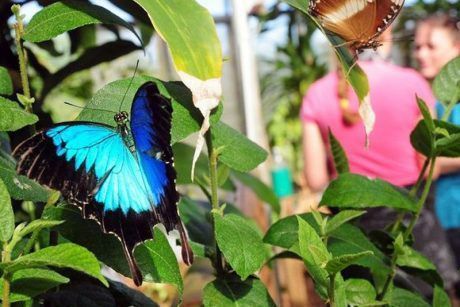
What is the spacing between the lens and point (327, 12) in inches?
26.3

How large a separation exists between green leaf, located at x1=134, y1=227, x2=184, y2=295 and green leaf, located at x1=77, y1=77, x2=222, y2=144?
0.09 m

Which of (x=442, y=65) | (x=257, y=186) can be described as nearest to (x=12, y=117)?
(x=257, y=186)

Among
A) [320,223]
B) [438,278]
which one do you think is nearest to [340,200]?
[320,223]

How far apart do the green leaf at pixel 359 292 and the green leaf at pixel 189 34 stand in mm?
272

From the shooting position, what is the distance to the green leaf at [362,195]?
685 mm

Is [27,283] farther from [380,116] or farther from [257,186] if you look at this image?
[380,116]

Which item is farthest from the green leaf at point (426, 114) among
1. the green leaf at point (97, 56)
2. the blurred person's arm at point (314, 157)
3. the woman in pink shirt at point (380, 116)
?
the blurred person's arm at point (314, 157)

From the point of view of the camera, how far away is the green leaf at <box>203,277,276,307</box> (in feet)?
2.05

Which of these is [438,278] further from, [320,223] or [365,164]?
[365,164]

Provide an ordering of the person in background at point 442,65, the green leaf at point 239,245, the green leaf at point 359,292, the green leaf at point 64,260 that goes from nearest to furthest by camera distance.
→ the green leaf at point 64,260 → the green leaf at point 239,245 → the green leaf at point 359,292 → the person in background at point 442,65

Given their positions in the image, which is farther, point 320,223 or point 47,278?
point 320,223

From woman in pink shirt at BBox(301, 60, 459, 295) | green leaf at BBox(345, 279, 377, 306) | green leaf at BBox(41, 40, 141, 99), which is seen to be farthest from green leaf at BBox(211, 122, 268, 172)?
woman in pink shirt at BBox(301, 60, 459, 295)

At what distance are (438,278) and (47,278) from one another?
0.46 metres

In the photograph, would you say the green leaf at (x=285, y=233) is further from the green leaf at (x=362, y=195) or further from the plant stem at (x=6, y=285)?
the plant stem at (x=6, y=285)
